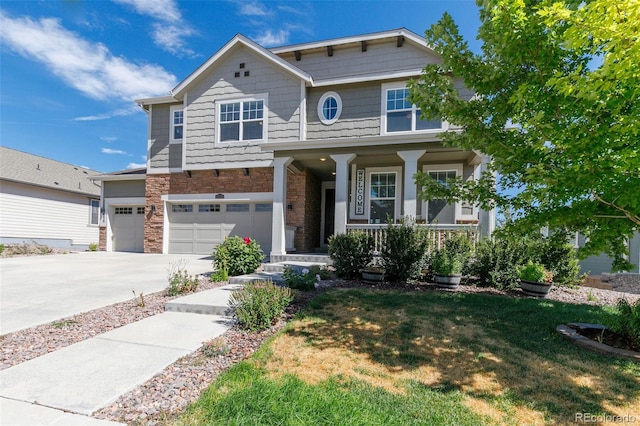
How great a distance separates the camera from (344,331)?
13.3 feet

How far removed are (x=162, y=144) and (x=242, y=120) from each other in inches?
163

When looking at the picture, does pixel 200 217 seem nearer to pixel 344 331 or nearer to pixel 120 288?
pixel 120 288

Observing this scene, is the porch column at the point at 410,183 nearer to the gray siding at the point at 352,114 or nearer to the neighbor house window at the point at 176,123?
the gray siding at the point at 352,114

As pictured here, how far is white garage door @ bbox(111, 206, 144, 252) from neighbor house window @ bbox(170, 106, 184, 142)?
4.09 metres

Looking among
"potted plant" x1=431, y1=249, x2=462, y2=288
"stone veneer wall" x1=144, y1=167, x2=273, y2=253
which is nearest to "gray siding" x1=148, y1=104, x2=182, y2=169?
"stone veneer wall" x1=144, y1=167, x2=273, y2=253

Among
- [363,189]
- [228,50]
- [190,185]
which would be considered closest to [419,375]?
[363,189]

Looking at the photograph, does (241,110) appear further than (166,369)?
Yes

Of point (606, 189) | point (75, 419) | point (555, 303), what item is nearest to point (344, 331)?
point (75, 419)

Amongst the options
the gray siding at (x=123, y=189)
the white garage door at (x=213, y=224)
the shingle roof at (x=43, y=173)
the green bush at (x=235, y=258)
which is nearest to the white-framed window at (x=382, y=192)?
the white garage door at (x=213, y=224)

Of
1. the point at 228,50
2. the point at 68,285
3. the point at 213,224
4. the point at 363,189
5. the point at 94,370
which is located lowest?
the point at 68,285

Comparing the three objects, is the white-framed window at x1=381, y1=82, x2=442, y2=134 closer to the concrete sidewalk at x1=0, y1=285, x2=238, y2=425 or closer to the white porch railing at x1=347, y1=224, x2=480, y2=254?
the white porch railing at x1=347, y1=224, x2=480, y2=254

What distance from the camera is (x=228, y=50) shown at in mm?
11812

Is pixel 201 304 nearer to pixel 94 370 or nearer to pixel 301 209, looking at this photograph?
pixel 94 370

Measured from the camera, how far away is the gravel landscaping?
95.4 inches
